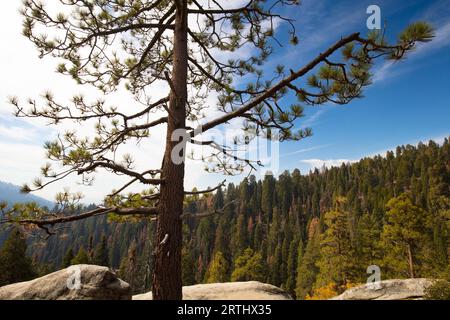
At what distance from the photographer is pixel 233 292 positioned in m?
11.1

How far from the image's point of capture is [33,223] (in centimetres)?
323

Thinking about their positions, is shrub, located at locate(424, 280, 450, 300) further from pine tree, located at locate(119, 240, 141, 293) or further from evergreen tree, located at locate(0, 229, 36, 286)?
evergreen tree, located at locate(0, 229, 36, 286)

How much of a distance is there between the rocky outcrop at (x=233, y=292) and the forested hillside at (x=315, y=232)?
1.91m

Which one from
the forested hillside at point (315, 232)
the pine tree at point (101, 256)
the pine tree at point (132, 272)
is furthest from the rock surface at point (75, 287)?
the pine tree at point (101, 256)

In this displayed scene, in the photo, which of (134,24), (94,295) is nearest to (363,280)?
(94,295)

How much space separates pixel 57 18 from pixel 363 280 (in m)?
21.8

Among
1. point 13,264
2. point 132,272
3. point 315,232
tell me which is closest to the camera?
point 132,272

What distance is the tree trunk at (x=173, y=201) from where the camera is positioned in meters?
3.37

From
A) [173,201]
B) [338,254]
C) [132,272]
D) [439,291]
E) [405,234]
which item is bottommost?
[132,272]

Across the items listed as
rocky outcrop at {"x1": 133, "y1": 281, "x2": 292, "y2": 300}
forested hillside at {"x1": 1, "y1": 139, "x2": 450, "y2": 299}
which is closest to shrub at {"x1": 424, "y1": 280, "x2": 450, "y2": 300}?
forested hillside at {"x1": 1, "y1": 139, "x2": 450, "y2": 299}

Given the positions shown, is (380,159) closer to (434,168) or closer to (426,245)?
(434,168)

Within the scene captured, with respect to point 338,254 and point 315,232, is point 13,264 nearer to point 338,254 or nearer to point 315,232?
point 338,254

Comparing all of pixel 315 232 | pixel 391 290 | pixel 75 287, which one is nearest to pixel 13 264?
pixel 75 287

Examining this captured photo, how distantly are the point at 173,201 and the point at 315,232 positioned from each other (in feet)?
230
